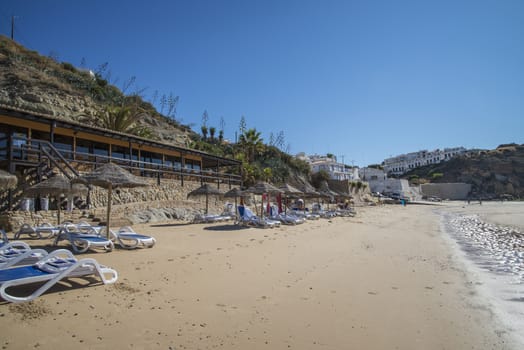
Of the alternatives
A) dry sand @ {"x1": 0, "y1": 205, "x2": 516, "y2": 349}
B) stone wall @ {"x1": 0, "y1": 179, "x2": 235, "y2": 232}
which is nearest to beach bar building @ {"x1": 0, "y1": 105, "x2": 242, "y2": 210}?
stone wall @ {"x1": 0, "y1": 179, "x2": 235, "y2": 232}

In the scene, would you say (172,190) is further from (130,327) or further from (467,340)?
(467,340)

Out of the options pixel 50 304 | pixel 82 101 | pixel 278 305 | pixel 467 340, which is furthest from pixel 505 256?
pixel 82 101

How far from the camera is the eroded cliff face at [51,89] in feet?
71.8

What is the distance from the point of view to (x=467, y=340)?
10.7 feet

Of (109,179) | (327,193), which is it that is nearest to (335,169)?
(327,193)

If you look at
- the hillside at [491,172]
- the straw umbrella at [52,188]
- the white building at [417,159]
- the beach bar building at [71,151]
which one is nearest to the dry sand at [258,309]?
the straw umbrella at [52,188]

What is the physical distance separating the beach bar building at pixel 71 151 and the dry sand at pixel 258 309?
8074 mm

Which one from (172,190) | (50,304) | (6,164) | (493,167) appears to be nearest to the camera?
(50,304)

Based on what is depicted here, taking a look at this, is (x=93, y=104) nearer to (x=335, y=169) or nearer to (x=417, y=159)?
(x=335, y=169)

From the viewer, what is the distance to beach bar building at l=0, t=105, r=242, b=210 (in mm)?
12055

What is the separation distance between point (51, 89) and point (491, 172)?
320ft

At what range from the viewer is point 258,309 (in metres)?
3.88

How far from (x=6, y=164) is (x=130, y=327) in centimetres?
1175

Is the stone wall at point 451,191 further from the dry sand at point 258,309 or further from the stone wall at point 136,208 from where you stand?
the dry sand at point 258,309
